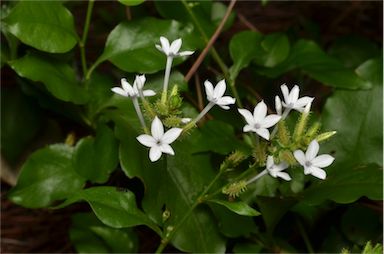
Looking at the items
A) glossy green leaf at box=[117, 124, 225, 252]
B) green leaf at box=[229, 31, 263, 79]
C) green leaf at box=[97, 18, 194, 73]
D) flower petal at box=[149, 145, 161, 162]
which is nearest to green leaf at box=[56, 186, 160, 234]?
glossy green leaf at box=[117, 124, 225, 252]

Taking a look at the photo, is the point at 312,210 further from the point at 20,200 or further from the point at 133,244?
the point at 20,200

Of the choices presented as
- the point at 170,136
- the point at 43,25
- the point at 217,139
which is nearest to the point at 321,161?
the point at 170,136

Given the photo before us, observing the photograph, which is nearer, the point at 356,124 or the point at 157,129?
the point at 157,129

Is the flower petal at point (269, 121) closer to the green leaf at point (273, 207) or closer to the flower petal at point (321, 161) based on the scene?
the flower petal at point (321, 161)

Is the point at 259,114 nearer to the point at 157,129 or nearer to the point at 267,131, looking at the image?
the point at 267,131

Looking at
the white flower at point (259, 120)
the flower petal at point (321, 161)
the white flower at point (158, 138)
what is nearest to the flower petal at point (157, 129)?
the white flower at point (158, 138)
